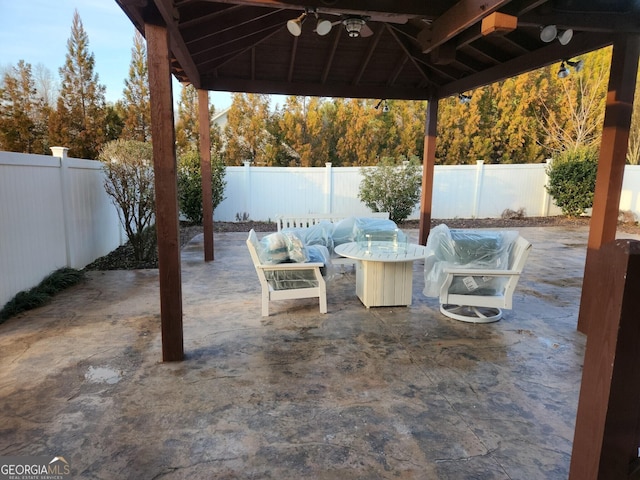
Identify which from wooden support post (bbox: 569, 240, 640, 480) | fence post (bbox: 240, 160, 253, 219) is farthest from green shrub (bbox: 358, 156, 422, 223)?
wooden support post (bbox: 569, 240, 640, 480)

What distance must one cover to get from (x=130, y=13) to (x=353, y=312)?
327cm

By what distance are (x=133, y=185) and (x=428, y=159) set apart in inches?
190

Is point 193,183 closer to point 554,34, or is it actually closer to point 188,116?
point 188,116

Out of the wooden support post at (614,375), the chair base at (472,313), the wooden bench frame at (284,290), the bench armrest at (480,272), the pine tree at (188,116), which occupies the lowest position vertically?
the chair base at (472,313)

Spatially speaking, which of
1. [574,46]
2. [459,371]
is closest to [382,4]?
[574,46]

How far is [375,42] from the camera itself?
16.5 ft

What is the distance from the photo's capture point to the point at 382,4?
2.90 metres

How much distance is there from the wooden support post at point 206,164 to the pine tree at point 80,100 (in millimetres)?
6839

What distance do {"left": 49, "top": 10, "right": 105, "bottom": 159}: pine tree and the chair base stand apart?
36.4ft

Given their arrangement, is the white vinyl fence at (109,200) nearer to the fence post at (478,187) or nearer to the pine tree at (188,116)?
the fence post at (478,187)

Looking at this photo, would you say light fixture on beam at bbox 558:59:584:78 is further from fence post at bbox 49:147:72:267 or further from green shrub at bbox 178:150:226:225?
green shrub at bbox 178:150:226:225

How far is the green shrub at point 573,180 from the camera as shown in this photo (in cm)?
1092

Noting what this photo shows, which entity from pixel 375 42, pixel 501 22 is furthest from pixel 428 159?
pixel 501 22

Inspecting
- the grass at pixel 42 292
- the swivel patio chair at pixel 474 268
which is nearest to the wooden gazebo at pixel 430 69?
the swivel patio chair at pixel 474 268
